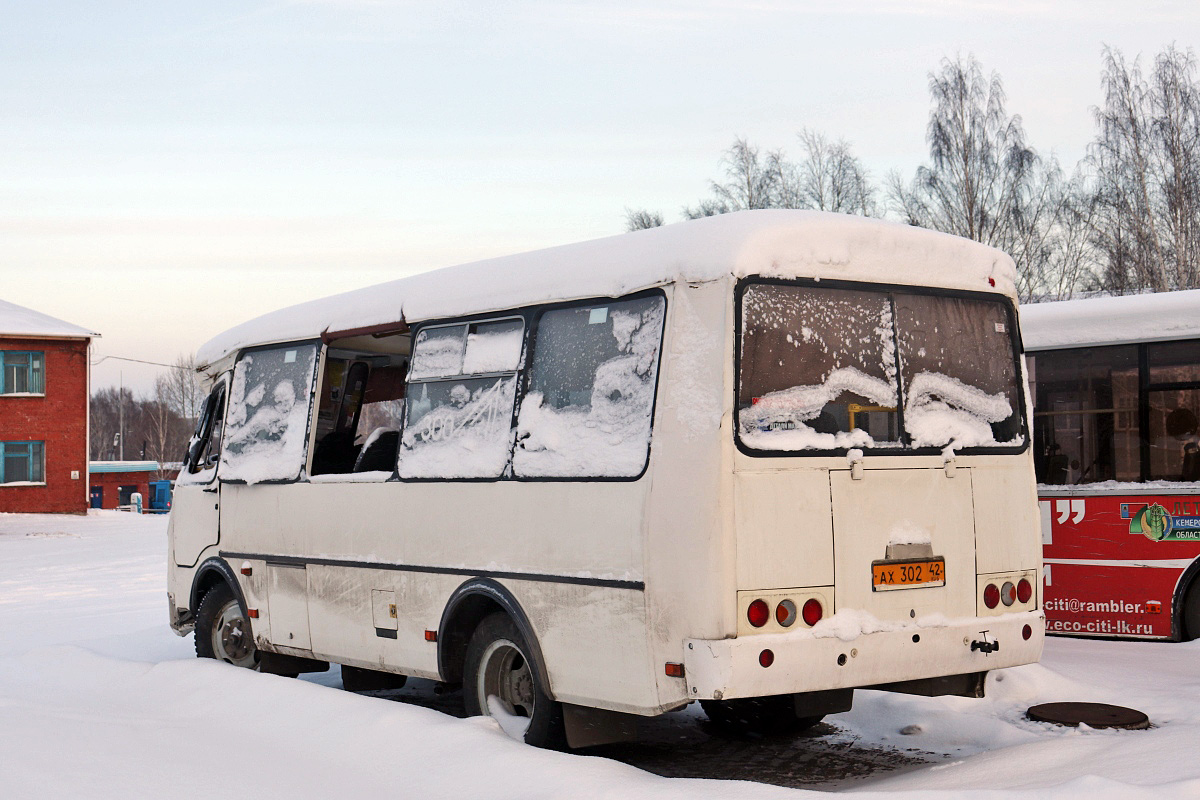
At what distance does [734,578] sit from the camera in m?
5.86

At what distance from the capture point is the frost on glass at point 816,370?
20.2 ft

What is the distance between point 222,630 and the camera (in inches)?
404

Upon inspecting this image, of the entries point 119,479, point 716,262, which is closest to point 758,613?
point 716,262

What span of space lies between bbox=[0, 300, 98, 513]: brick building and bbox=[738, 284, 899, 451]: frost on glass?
42.2 meters

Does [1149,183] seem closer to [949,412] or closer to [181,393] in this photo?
[949,412]

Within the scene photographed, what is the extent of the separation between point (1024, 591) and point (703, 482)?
2201mm

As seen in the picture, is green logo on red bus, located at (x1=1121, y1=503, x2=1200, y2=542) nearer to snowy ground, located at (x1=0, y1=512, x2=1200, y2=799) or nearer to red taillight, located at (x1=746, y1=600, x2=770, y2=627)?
snowy ground, located at (x1=0, y1=512, x2=1200, y2=799)

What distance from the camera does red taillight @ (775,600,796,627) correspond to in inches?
236

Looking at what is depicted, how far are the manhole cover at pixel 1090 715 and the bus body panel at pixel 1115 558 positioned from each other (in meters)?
3.08

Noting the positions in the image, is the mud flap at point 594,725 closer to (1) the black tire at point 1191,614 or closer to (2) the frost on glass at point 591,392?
(2) the frost on glass at point 591,392

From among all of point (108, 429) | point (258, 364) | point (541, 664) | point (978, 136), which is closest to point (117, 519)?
point (978, 136)

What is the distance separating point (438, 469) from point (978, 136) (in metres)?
35.0

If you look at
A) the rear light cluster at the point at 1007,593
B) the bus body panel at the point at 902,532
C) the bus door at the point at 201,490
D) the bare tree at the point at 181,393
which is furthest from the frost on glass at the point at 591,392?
the bare tree at the point at 181,393

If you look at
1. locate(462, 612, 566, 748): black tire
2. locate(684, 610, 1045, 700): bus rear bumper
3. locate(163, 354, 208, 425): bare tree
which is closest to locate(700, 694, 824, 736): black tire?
locate(462, 612, 566, 748): black tire
